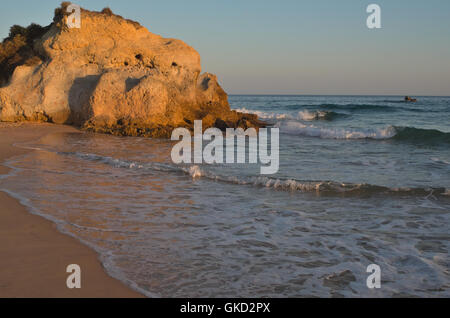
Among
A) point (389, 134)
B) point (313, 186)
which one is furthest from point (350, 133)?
point (313, 186)

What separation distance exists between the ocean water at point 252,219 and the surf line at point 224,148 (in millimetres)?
393

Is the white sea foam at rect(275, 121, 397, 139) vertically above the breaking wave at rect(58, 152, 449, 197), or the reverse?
the white sea foam at rect(275, 121, 397, 139)

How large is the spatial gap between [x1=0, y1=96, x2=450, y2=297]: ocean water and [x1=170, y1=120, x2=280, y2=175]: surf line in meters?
0.39

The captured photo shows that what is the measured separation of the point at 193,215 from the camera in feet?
18.6

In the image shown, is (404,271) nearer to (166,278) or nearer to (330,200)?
(166,278)

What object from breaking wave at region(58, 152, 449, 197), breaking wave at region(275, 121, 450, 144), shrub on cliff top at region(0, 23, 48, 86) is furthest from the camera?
shrub on cliff top at region(0, 23, 48, 86)

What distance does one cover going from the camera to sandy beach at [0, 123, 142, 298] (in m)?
3.37

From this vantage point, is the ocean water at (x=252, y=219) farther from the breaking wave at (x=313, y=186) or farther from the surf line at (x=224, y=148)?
the surf line at (x=224, y=148)

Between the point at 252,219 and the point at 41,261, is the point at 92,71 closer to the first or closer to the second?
the point at 252,219

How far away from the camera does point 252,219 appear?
5.53 metres

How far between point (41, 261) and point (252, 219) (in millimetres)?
2586

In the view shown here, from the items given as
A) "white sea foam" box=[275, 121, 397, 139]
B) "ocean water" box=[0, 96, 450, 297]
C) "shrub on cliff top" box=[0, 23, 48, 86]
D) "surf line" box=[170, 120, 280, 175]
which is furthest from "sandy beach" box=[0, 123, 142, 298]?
"shrub on cliff top" box=[0, 23, 48, 86]

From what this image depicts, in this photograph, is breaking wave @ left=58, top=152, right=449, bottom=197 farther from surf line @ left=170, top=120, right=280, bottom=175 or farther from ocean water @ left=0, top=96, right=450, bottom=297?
surf line @ left=170, top=120, right=280, bottom=175
